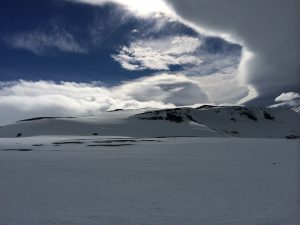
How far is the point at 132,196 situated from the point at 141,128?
119859 millimetres

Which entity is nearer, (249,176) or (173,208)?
(173,208)

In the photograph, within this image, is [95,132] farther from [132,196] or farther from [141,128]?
[132,196]

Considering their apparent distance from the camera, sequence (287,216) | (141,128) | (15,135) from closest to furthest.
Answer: (287,216)
(15,135)
(141,128)

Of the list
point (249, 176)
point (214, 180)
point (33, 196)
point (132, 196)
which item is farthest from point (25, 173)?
point (249, 176)

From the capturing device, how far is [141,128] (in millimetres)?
130500

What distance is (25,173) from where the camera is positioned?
16.2 m

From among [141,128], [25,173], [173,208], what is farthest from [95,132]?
[173,208]

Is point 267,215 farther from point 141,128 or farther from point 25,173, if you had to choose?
point 141,128

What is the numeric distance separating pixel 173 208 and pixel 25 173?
1019cm

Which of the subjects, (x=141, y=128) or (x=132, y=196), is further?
(x=141, y=128)

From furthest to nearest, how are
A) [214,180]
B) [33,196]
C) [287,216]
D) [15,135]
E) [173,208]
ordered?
[15,135] → [214,180] → [33,196] → [173,208] → [287,216]

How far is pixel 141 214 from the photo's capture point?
8.60 metres

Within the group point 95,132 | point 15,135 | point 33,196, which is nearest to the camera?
point 33,196

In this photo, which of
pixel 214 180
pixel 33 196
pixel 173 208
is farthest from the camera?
pixel 214 180
